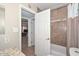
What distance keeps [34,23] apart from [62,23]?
0.41 m

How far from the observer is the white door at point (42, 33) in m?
1.71

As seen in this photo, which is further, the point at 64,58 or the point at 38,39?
the point at 38,39

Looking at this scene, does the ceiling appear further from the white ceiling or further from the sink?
the sink

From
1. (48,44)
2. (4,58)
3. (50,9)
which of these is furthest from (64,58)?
(4,58)

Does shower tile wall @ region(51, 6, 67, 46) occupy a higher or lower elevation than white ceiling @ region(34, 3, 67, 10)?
lower

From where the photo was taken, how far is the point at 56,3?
5.47 ft

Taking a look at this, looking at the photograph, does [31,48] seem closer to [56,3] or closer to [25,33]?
[25,33]

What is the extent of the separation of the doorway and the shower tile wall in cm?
31

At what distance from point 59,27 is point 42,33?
10.5 inches

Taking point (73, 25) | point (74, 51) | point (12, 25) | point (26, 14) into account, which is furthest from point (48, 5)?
point (74, 51)

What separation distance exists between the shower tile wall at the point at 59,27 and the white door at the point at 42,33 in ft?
0.24

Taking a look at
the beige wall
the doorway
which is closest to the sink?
the doorway

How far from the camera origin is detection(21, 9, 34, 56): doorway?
1700mm

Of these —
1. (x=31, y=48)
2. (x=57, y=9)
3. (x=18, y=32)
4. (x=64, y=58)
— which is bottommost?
(x=64, y=58)
